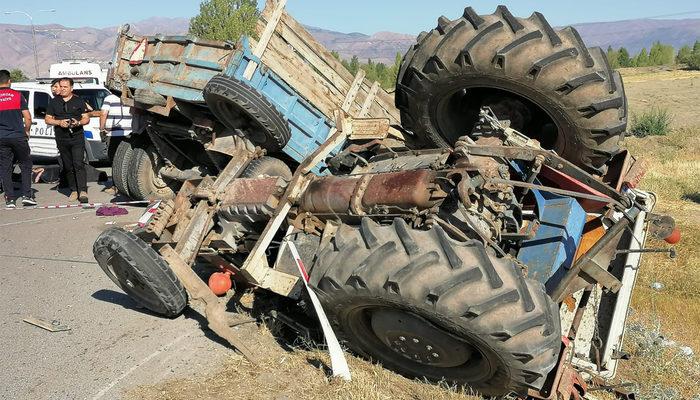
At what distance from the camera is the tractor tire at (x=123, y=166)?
955 centimetres

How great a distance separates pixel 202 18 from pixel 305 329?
47.2 m

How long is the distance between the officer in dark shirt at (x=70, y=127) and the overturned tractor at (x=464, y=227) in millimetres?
5361

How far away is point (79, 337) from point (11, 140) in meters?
5.78

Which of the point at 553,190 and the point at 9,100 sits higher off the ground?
the point at 553,190

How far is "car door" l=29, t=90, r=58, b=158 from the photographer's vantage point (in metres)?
13.1

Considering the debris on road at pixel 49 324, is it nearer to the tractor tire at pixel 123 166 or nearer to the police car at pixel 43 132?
the tractor tire at pixel 123 166

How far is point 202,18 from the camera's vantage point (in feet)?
158

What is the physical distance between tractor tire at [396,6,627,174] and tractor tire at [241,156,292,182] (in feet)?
5.92

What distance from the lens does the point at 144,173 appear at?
9.49 m

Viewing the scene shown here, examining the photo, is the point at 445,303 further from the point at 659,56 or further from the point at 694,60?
the point at 659,56

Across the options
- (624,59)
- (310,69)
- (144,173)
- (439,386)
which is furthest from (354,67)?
(624,59)

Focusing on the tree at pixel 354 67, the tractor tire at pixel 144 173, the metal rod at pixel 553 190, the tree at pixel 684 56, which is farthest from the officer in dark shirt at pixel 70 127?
the tree at pixel 684 56

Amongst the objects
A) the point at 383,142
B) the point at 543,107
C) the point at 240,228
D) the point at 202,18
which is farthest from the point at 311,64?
the point at 202,18

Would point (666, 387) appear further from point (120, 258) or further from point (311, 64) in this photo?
point (311, 64)
